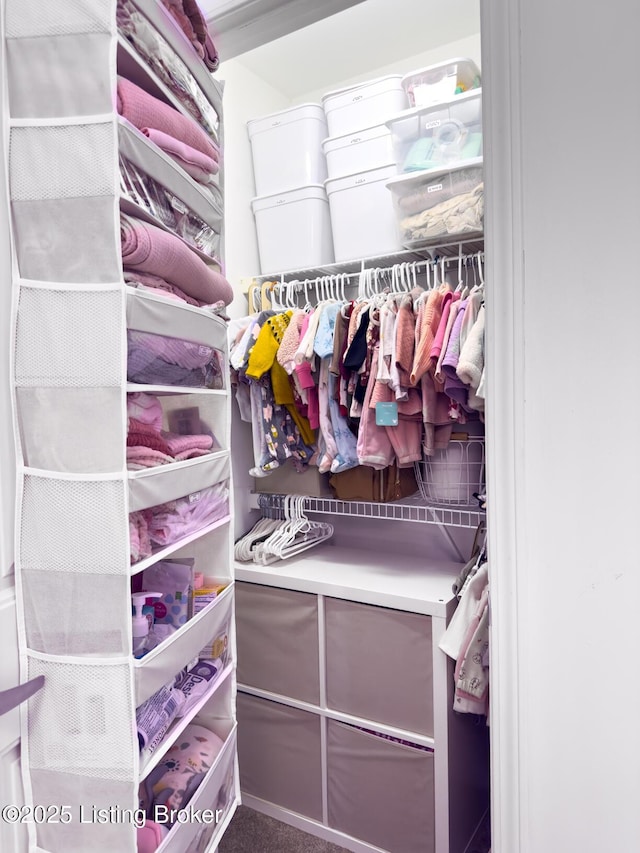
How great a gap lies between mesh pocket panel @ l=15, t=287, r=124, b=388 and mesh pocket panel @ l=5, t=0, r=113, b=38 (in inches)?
15.8

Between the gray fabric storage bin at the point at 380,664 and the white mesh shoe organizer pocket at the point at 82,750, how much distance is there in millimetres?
961

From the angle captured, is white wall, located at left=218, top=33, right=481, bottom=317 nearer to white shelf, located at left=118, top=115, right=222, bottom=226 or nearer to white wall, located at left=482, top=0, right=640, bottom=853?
white shelf, located at left=118, top=115, right=222, bottom=226

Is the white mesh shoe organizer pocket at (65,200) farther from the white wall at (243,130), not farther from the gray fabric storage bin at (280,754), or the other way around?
the gray fabric storage bin at (280,754)

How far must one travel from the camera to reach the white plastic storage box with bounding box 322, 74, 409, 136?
203 centimetres

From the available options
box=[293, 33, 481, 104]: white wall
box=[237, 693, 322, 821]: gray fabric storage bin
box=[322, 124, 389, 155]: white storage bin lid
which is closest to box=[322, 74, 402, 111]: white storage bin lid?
box=[322, 124, 389, 155]: white storage bin lid

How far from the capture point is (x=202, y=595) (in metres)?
1.24

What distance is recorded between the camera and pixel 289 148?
2.25 meters

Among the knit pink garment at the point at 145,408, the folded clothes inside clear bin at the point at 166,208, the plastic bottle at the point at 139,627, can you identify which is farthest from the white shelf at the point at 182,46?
the plastic bottle at the point at 139,627

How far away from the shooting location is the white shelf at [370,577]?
1.68m

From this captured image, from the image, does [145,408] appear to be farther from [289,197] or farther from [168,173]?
[289,197]

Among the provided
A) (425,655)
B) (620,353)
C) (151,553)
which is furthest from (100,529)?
(425,655)

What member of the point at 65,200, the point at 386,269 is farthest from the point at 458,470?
the point at 65,200

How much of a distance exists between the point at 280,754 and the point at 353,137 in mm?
2281

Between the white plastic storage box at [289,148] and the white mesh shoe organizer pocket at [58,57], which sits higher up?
the white plastic storage box at [289,148]
